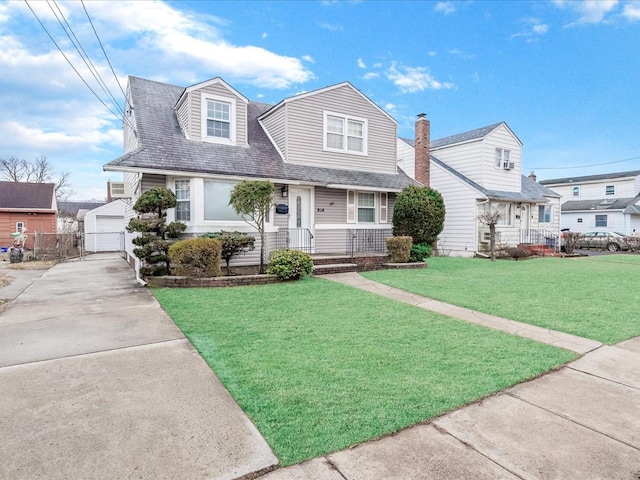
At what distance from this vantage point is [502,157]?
61.1 ft

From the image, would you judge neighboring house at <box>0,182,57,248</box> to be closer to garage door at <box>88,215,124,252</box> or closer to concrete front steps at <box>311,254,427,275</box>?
Result: garage door at <box>88,215,124,252</box>

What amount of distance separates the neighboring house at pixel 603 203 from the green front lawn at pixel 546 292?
70.7 feet

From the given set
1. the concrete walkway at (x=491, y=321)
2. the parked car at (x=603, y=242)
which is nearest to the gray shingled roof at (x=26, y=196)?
the concrete walkway at (x=491, y=321)

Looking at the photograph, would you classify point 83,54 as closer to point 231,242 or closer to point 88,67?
point 88,67

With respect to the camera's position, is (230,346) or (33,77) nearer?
(230,346)

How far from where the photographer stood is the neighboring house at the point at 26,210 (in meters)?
26.2

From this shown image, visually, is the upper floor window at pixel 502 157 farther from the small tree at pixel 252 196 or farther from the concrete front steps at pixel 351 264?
the small tree at pixel 252 196

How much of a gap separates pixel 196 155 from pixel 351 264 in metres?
5.91

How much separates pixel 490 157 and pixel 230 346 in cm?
1747

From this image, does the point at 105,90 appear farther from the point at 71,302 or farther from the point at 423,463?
the point at 423,463

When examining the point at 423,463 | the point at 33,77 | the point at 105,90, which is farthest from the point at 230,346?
the point at 33,77

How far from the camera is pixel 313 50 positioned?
15.8 meters

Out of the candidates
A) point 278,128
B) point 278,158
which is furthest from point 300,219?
point 278,128

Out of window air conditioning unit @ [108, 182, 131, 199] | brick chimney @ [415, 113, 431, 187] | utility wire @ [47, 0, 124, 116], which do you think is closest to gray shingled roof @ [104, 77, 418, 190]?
utility wire @ [47, 0, 124, 116]
